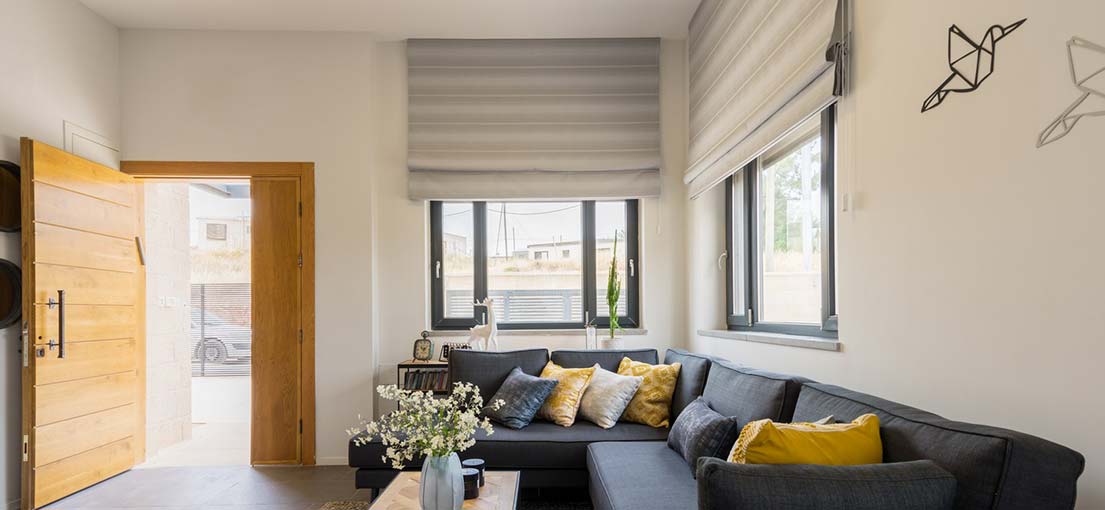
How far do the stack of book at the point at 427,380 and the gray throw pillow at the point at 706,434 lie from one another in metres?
2.09

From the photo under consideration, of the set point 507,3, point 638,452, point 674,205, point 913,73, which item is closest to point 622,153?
point 674,205

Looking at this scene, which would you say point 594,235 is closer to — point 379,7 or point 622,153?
point 622,153

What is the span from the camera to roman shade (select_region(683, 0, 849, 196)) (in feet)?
8.43

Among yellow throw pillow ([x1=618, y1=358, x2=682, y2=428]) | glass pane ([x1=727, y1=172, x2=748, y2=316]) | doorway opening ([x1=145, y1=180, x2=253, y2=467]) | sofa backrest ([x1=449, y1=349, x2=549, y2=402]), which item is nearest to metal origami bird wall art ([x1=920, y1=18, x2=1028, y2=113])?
yellow throw pillow ([x1=618, y1=358, x2=682, y2=428])

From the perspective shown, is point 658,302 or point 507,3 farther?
point 658,302

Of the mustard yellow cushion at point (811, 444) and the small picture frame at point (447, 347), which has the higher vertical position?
the mustard yellow cushion at point (811, 444)

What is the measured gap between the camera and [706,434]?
8.74 feet

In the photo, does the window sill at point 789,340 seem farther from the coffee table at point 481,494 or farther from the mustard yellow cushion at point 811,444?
the coffee table at point 481,494

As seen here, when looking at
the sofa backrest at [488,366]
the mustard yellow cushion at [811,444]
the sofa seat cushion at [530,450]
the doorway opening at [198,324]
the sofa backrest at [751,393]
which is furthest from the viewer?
the doorway opening at [198,324]

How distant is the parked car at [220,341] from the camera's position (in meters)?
7.22

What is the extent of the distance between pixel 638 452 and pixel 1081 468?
1922mm

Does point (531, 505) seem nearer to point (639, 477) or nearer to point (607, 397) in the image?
point (607, 397)

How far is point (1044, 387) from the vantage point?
1.57 metres

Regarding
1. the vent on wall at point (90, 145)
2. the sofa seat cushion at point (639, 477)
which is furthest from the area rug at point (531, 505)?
the vent on wall at point (90, 145)
